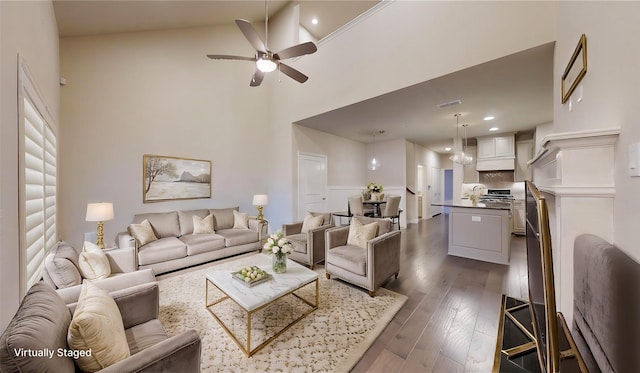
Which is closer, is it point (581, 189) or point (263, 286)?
point (581, 189)

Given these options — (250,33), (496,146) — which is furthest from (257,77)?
(496,146)

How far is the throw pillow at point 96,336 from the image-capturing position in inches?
37.6

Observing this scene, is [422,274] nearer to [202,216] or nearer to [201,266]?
[201,266]

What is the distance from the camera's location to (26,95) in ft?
5.23

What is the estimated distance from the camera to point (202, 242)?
3.60m

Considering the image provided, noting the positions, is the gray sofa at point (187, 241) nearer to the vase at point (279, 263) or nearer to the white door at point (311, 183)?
the white door at point (311, 183)

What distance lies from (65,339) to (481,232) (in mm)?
4766

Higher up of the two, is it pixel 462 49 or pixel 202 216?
pixel 462 49

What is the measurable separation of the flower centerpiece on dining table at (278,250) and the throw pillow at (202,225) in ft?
7.05

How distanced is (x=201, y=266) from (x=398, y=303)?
2.93m

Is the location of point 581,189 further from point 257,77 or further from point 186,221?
point 186,221

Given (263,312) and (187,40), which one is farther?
(187,40)

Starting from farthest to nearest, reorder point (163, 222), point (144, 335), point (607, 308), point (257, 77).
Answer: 1. point (163, 222)
2. point (257, 77)
3. point (144, 335)
4. point (607, 308)

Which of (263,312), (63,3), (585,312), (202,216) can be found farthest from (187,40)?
(585,312)
